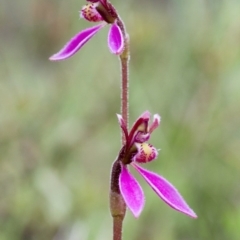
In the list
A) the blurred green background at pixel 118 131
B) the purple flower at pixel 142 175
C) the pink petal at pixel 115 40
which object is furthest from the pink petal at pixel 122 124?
the blurred green background at pixel 118 131

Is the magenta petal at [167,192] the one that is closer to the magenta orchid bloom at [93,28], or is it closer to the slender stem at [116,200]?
the slender stem at [116,200]

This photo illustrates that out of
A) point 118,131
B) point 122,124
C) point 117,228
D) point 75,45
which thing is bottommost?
point 118,131

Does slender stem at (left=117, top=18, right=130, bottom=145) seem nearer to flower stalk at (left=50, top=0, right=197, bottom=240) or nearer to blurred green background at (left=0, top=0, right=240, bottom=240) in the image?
flower stalk at (left=50, top=0, right=197, bottom=240)

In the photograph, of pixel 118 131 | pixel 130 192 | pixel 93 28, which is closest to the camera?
pixel 130 192

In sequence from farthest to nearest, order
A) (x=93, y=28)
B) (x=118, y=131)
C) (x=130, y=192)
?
(x=118, y=131) < (x=93, y=28) < (x=130, y=192)

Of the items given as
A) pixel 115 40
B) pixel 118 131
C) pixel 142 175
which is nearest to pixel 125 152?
pixel 142 175

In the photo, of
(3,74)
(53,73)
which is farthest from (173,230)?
(53,73)

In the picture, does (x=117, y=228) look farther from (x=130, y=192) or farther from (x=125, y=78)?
(x=125, y=78)

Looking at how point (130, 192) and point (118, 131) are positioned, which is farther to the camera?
point (118, 131)

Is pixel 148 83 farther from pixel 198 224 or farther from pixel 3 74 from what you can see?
pixel 198 224
